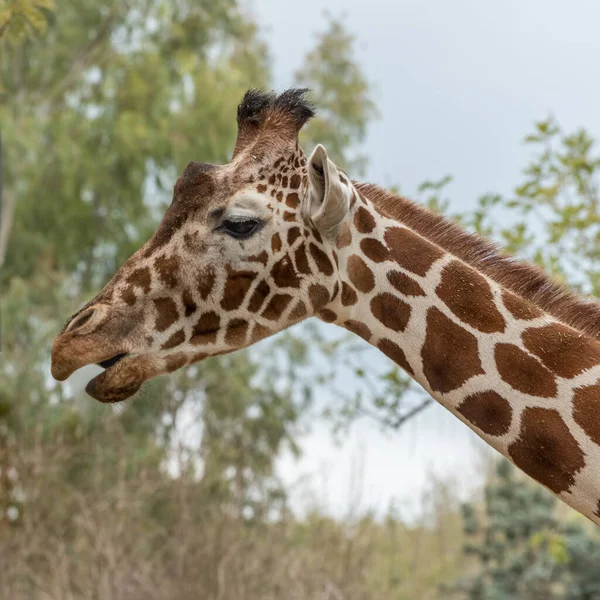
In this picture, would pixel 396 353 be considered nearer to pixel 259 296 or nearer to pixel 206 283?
pixel 259 296

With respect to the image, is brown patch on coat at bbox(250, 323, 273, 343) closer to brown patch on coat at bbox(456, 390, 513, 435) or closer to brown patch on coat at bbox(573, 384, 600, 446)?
brown patch on coat at bbox(456, 390, 513, 435)

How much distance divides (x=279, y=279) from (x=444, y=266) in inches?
21.5

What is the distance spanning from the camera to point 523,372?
10.5 ft

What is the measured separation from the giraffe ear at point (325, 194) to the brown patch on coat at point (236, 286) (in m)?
0.29

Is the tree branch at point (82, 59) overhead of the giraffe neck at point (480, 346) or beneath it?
overhead

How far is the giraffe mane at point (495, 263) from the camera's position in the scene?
10.9 feet

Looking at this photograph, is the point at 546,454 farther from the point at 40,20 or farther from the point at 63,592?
the point at 63,592

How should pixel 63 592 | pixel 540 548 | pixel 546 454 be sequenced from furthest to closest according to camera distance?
pixel 540 548 < pixel 63 592 < pixel 546 454

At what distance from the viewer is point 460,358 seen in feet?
10.6

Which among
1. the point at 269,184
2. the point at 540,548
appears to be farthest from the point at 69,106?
the point at 269,184

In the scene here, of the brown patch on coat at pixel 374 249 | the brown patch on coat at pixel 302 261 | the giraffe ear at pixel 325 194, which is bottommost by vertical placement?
the brown patch on coat at pixel 302 261

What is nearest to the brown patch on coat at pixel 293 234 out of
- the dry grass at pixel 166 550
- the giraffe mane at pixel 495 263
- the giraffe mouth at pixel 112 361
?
the giraffe mane at pixel 495 263

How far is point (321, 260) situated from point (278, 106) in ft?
2.16

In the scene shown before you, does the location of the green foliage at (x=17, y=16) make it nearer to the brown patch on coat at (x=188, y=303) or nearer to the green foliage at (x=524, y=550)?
the brown patch on coat at (x=188, y=303)
